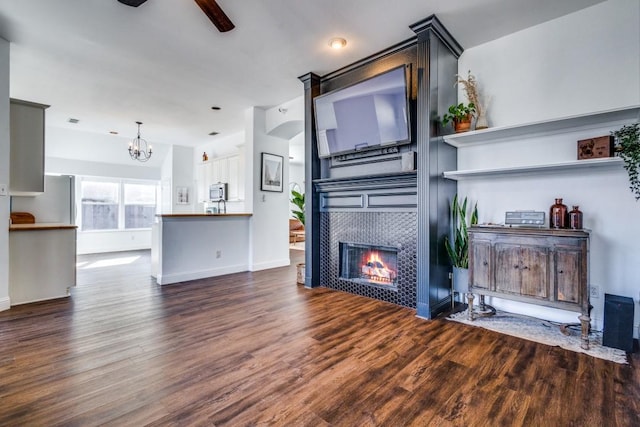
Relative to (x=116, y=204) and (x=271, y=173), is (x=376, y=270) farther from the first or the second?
(x=116, y=204)

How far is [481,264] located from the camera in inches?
107

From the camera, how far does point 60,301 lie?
341 centimetres

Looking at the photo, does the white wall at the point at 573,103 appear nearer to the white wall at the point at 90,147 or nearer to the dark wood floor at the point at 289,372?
the dark wood floor at the point at 289,372

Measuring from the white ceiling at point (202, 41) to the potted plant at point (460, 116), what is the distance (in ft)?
2.47

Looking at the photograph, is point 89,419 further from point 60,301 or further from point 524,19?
point 524,19

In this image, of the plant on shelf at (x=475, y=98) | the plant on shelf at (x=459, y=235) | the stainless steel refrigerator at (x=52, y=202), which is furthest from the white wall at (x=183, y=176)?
the plant on shelf at (x=475, y=98)

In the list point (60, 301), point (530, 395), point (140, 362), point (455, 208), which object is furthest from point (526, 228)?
point (60, 301)

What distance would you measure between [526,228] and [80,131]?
8.15 metres

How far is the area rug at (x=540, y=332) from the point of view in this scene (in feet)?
7.07

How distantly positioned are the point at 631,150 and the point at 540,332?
155 cm

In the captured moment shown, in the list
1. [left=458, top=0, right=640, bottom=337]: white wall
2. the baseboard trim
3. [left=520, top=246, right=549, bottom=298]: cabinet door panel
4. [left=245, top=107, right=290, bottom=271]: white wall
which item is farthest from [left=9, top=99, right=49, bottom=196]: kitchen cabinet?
[left=520, top=246, right=549, bottom=298]: cabinet door panel

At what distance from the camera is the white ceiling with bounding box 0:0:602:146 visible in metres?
2.61

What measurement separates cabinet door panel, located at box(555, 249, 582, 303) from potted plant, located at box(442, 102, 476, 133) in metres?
1.37

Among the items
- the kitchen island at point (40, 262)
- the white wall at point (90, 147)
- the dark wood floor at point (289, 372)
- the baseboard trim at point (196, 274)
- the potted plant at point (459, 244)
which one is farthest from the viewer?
the white wall at point (90, 147)
